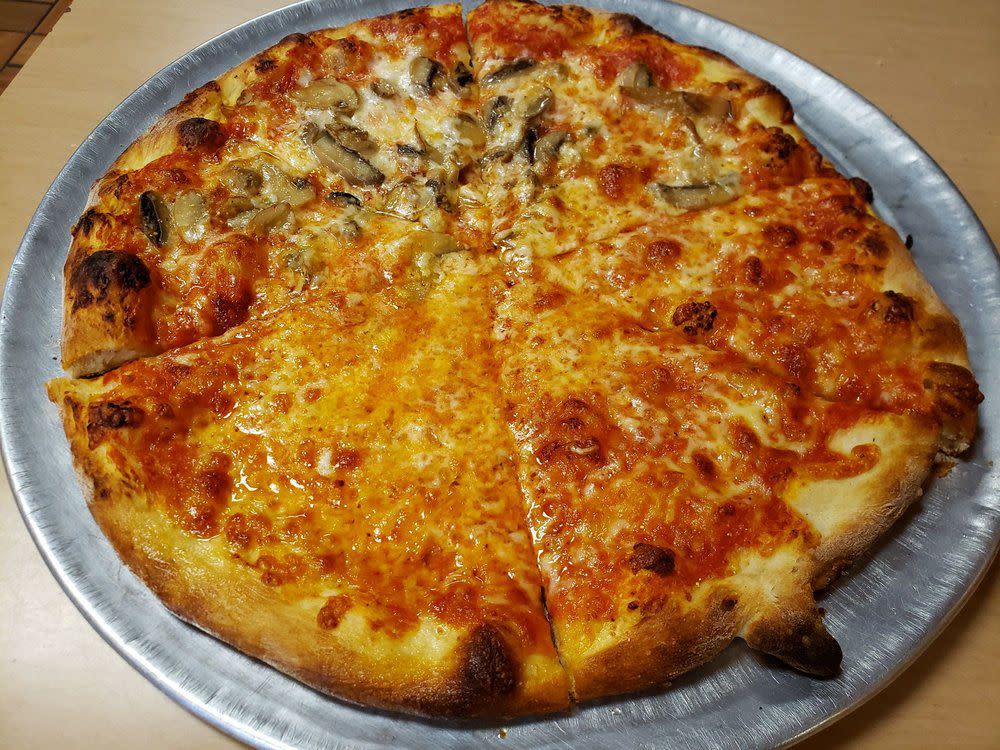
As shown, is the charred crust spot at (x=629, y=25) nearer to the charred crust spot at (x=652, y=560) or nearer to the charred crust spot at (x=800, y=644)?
the charred crust spot at (x=652, y=560)

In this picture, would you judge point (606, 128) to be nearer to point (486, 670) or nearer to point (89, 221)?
point (89, 221)

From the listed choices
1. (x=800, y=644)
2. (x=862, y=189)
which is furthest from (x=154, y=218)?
(x=862, y=189)

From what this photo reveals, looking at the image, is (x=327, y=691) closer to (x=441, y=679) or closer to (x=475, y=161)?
(x=441, y=679)

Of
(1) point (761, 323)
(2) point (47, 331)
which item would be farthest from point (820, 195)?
(2) point (47, 331)

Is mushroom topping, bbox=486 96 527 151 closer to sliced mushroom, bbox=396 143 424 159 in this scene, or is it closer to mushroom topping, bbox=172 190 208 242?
sliced mushroom, bbox=396 143 424 159

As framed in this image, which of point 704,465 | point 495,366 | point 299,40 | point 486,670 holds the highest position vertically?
point 299,40

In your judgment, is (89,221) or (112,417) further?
(89,221)

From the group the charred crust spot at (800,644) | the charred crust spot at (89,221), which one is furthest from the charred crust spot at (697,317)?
the charred crust spot at (89,221)
